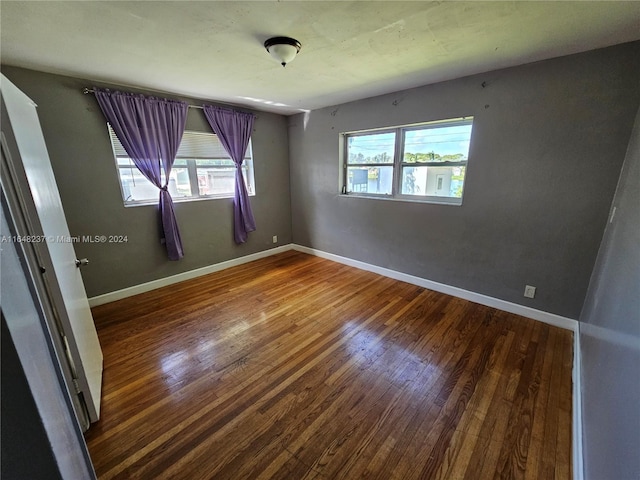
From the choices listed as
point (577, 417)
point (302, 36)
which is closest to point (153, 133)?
point (302, 36)

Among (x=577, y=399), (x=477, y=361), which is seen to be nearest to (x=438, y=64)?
(x=477, y=361)

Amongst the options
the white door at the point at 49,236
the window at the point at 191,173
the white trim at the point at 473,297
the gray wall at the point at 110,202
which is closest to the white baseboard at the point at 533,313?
the white trim at the point at 473,297

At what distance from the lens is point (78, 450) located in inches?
36.2

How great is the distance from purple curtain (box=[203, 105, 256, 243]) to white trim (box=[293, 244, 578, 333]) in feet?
4.96

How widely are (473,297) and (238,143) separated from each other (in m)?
3.63

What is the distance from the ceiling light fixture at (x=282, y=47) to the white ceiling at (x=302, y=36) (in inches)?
2.1

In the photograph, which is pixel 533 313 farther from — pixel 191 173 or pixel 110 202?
pixel 110 202

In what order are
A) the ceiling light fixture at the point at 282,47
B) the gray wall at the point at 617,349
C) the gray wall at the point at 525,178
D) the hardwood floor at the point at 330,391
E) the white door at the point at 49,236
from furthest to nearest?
the gray wall at the point at 525,178, the ceiling light fixture at the point at 282,47, the hardwood floor at the point at 330,391, the white door at the point at 49,236, the gray wall at the point at 617,349

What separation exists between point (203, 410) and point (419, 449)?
129cm

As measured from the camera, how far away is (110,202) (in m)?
2.90

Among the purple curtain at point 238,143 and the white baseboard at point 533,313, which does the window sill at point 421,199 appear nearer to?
the white baseboard at point 533,313

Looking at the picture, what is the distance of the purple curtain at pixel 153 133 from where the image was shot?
2.76 m

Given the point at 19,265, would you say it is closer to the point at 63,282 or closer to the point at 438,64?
the point at 63,282

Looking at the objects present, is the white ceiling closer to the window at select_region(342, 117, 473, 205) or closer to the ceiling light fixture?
the ceiling light fixture
